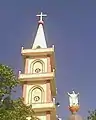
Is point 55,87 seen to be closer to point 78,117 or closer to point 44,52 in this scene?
point 44,52

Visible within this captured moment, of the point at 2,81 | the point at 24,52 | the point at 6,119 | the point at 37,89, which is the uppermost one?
the point at 24,52

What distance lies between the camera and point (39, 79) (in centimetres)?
3897

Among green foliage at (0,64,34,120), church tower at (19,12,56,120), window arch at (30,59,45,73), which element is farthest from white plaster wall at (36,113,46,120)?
green foliage at (0,64,34,120)

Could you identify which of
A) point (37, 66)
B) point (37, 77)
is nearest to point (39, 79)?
point (37, 77)

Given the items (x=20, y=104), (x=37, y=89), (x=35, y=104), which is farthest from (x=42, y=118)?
(x=20, y=104)

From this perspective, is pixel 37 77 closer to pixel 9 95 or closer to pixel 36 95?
pixel 36 95

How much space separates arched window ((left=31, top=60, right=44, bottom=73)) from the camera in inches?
1602

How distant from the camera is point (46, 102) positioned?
36.8 meters

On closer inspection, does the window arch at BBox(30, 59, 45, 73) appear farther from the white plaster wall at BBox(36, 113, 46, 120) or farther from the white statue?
the white statue

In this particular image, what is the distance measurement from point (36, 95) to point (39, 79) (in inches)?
77.1

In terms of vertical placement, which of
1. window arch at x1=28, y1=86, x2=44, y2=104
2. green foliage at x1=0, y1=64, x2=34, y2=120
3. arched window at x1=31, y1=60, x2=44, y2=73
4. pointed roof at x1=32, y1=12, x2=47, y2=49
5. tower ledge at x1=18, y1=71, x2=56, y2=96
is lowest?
green foliage at x1=0, y1=64, x2=34, y2=120

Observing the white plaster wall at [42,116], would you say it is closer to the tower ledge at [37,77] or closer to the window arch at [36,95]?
the window arch at [36,95]

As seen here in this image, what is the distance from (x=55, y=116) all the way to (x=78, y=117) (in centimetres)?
1229

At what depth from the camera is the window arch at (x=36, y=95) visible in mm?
37697
